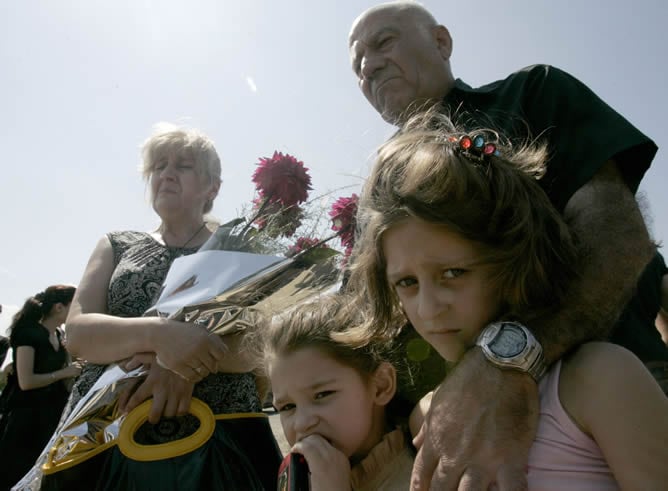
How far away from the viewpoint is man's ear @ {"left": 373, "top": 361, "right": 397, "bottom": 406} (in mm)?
1617

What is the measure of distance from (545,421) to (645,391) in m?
0.21

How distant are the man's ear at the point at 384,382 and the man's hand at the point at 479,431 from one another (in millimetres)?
436

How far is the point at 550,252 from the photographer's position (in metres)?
1.35

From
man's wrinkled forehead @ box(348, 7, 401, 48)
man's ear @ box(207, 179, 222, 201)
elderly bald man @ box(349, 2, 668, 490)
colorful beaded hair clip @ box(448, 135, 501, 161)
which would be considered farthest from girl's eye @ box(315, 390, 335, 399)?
man's wrinkled forehead @ box(348, 7, 401, 48)

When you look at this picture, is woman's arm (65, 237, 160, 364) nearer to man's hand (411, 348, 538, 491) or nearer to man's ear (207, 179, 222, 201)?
man's ear (207, 179, 222, 201)

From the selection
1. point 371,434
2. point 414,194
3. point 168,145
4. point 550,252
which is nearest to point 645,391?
point 550,252

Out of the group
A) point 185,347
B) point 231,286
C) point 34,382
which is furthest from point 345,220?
point 34,382

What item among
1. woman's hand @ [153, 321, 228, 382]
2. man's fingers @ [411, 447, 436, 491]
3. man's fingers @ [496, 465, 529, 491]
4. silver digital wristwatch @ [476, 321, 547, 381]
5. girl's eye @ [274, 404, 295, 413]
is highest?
silver digital wristwatch @ [476, 321, 547, 381]

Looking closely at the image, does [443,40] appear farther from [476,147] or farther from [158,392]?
[158,392]

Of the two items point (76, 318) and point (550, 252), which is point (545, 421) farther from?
point (76, 318)

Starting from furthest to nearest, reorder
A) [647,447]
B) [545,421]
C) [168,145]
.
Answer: [168,145]
[545,421]
[647,447]

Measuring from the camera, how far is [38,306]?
16.1ft

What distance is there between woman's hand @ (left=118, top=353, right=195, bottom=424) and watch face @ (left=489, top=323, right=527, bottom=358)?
1240mm

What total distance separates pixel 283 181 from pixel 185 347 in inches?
30.0
